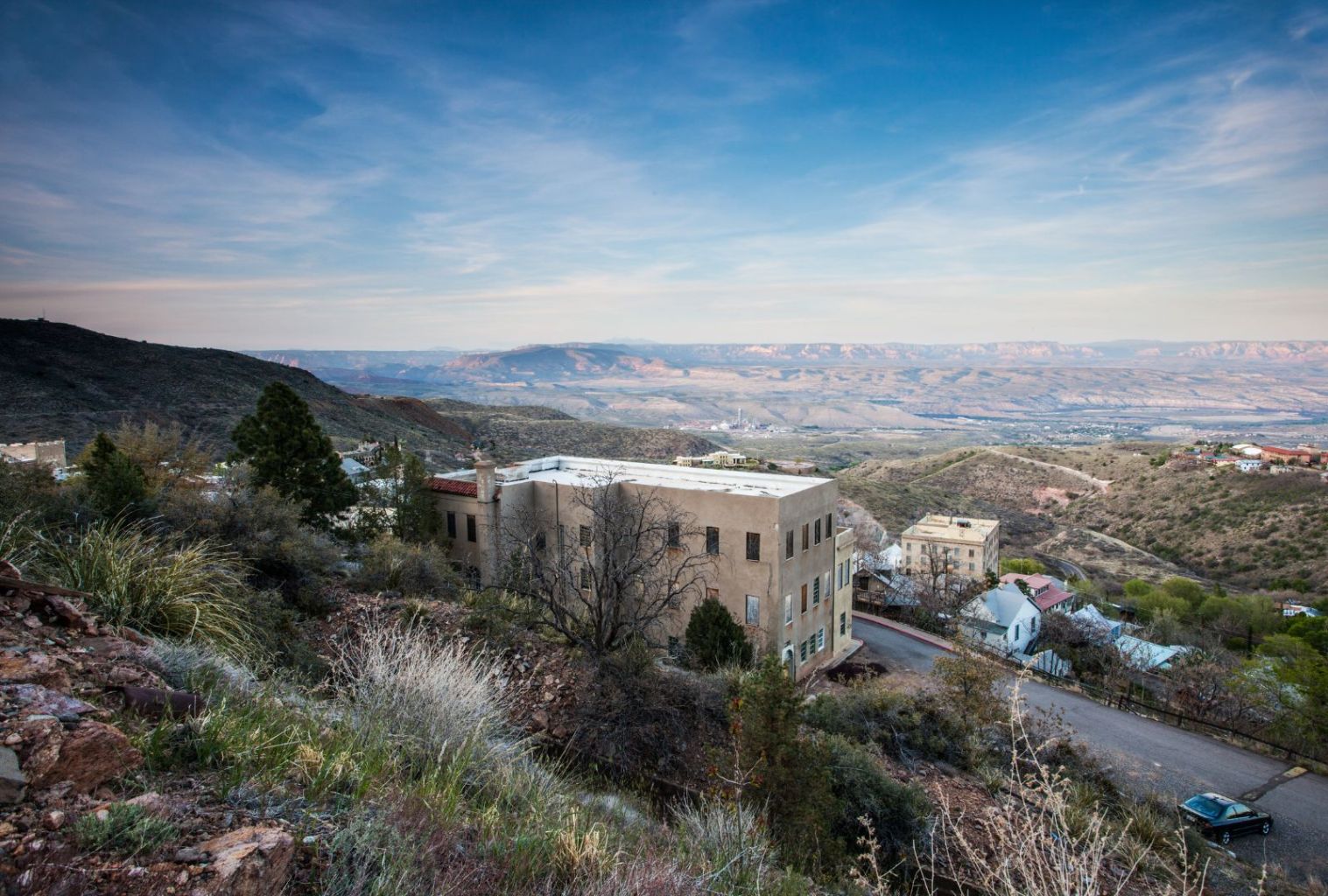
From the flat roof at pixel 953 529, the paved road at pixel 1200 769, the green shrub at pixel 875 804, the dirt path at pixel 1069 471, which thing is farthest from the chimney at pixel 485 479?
the dirt path at pixel 1069 471

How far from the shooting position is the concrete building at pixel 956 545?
4634cm

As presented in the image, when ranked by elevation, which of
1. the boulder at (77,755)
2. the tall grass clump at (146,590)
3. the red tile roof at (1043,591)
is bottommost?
the red tile roof at (1043,591)

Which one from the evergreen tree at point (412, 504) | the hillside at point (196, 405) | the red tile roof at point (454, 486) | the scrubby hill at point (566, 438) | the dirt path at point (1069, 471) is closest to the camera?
the evergreen tree at point (412, 504)

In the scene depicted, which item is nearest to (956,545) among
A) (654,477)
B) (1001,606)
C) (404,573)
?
(1001,606)

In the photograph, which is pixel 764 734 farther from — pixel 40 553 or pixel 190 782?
pixel 40 553

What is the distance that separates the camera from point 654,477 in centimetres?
2206

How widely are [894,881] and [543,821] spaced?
6249mm

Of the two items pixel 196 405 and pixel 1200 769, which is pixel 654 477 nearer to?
pixel 1200 769

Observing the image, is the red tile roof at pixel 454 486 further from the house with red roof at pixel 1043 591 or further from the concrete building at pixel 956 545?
the concrete building at pixel 956 545

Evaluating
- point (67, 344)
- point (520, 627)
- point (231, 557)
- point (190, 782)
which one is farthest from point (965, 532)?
point (67, 344)

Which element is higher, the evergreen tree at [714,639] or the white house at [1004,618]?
the evergreen tree at [714,639]

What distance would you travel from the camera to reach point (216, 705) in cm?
437

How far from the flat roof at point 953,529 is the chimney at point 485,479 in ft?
119

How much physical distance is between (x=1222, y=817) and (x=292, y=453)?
954 inches
